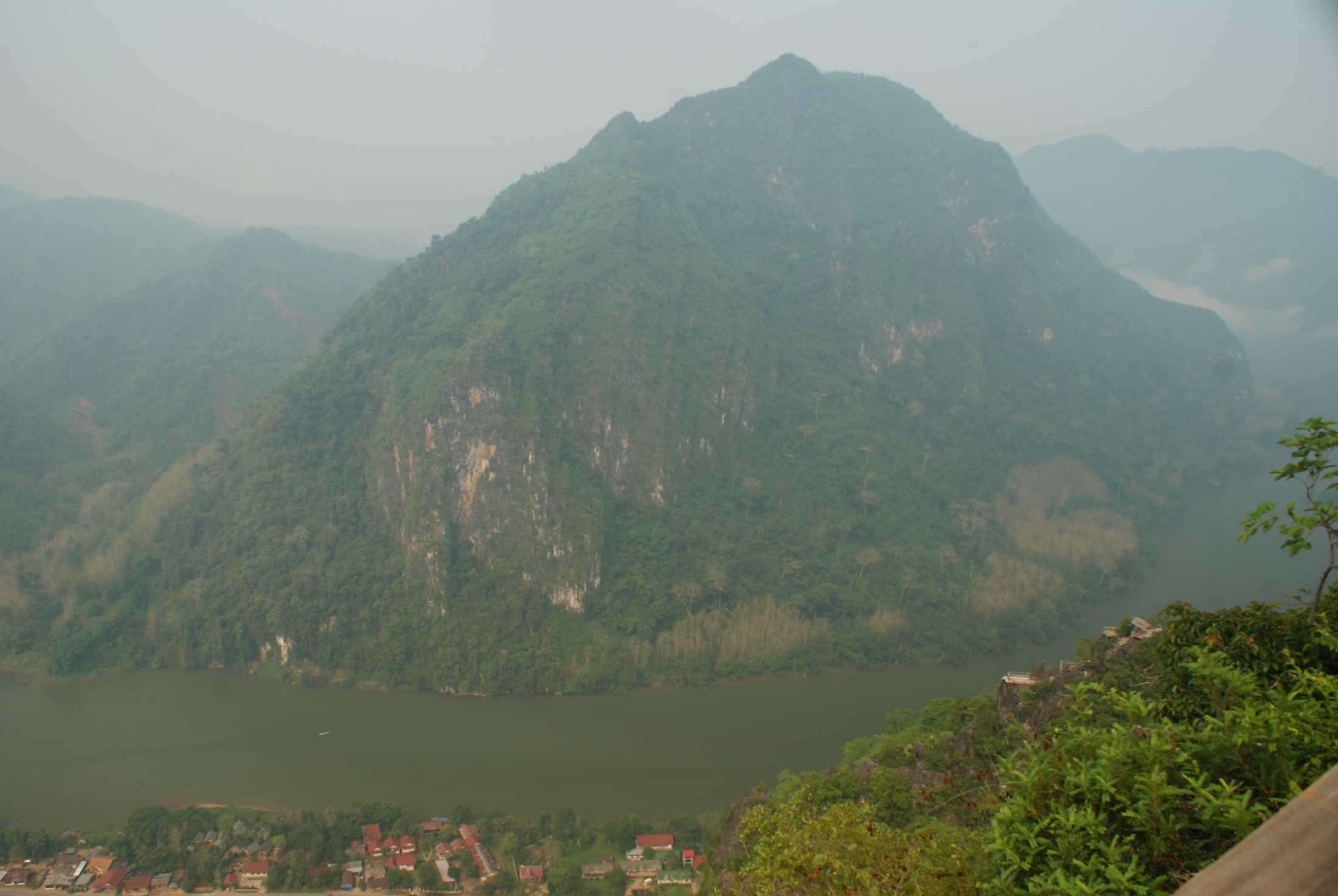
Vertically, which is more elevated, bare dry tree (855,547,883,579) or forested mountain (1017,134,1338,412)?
forested mountain (1017,134,1338,412)

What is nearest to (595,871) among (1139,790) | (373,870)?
(373,870)

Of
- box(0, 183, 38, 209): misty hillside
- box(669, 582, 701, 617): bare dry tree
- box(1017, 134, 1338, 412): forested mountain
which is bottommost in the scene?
box(669, 582, 701, 617): bare dry tree

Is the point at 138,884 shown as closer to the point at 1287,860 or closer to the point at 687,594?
the point at 687,594

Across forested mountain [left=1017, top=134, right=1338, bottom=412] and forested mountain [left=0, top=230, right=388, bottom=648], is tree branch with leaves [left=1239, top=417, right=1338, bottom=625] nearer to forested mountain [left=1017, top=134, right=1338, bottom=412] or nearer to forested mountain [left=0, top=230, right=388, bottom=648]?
forested mountain [left=0, top=230, right=388, bottom=648]

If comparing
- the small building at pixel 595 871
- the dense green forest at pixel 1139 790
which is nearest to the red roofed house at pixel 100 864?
the small building at pixel 595 871

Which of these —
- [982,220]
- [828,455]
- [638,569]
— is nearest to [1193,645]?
[638,569]

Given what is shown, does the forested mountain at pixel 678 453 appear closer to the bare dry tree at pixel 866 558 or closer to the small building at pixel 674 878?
the bare dry tree at pixel 866 558

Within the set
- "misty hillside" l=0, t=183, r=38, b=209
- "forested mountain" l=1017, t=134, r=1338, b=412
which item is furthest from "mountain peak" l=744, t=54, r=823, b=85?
"misty hillside" l=0, t=183, r=38, b=209

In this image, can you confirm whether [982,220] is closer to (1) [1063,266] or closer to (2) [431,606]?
(1) [1063,266]
